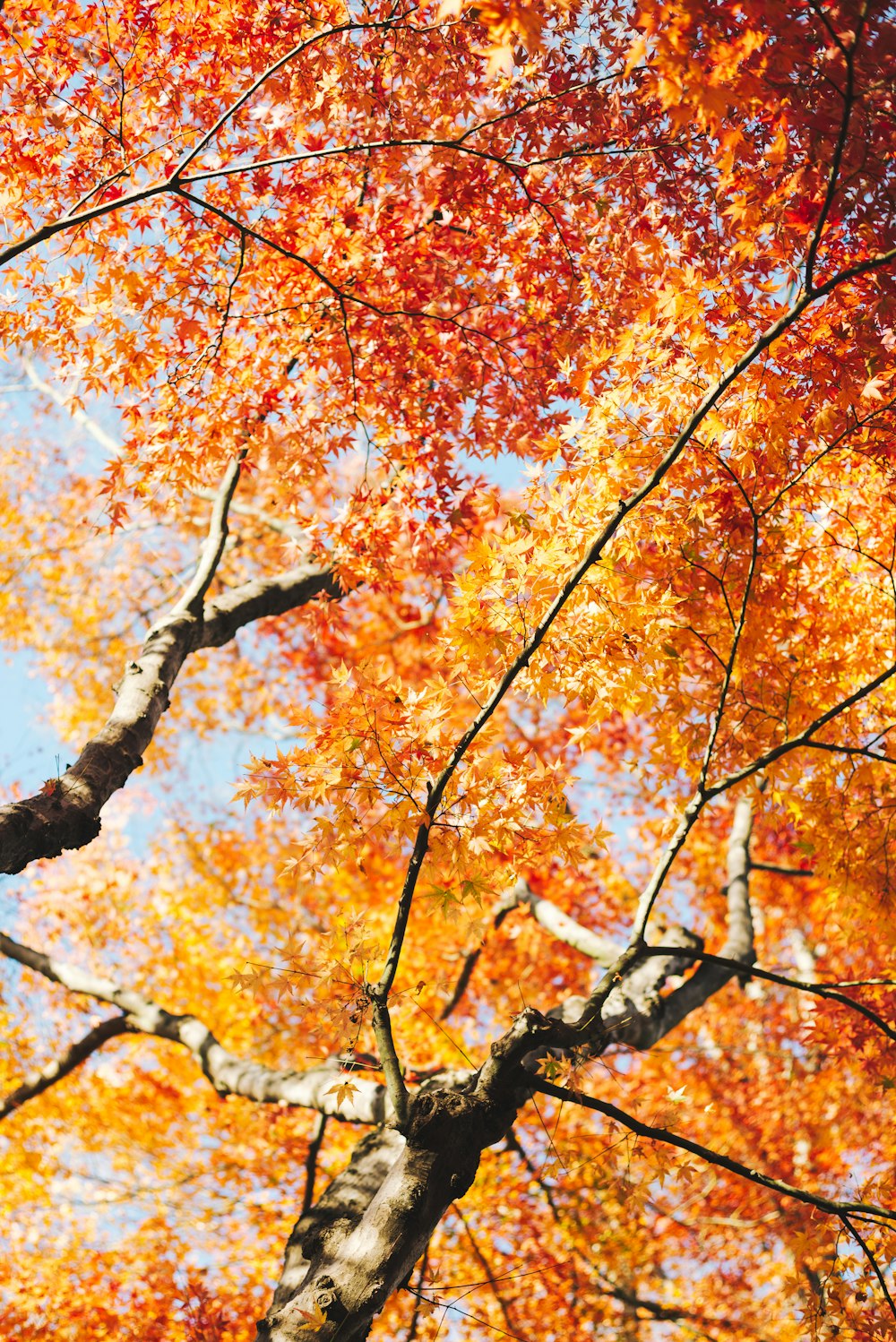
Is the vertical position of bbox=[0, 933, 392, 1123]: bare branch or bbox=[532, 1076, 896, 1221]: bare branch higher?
bbox=[0, 933, 392, 1123]: bare branch

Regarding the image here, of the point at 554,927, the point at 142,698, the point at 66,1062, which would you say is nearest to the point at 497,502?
the point at 142,698

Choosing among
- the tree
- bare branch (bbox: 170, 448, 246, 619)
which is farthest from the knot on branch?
bare branch (bbox: 170, 448, 246, 619)

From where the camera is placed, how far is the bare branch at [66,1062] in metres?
7.25

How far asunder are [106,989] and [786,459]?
19.8 feet

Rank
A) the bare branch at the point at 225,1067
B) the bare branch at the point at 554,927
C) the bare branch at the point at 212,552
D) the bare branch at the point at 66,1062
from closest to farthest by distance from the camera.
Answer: the bare branch at the point at 225,1067
the bare branch at the point at 212,552
the bare branch at the point at 554,927
the bare branch at the point at 66,1062

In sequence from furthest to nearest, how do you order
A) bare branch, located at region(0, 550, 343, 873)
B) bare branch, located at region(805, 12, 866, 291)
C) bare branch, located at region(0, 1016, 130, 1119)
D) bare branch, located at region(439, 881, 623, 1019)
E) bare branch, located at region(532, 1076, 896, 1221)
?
bare branch, located at region(0, 1016, 130, 1119)
bare branch, located at region(439, 881, 623, 1019)
bare branch, located at region(0, 550, 343, 873)
bare branch, located at region(532, 1076, 896, 1221)
bare branch, located at region(805, 12, 866, 291)

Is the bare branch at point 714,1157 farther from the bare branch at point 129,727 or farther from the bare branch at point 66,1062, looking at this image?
the bare branch at point 66,1062

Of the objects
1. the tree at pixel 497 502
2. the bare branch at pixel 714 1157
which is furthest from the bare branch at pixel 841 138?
the bare branch at pixel 714 1157

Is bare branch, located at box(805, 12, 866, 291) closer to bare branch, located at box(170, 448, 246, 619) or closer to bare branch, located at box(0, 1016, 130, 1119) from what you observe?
bare branch, located at box(170, 448, 246, 619)

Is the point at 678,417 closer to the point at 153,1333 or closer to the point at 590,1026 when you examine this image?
the point at 590,1026

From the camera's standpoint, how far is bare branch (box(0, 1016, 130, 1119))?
7250 millimetres

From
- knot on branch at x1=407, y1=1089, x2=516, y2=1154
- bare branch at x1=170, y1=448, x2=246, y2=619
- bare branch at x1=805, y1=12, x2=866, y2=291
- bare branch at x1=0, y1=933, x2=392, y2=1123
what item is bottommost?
knot on branch at x1=407, y1=1089, x2=516, y2=1154

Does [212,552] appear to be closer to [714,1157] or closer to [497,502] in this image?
[497,502]

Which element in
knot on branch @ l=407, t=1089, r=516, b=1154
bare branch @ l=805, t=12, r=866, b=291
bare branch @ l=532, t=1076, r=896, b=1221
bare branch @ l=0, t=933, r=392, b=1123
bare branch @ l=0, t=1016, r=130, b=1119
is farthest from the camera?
bare branch @ l=0, t=1016, r=130, b=1119
